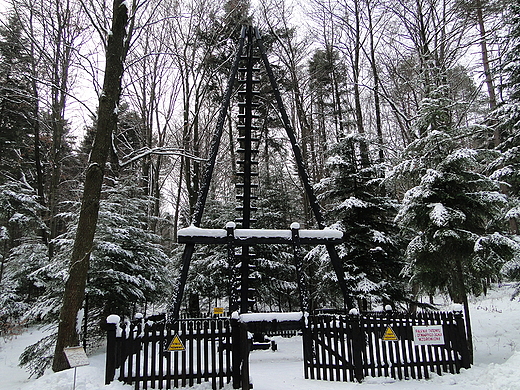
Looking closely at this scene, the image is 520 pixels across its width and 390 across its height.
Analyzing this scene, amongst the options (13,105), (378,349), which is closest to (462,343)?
(378,349)

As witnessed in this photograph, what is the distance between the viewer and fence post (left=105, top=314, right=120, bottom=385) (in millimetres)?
6027

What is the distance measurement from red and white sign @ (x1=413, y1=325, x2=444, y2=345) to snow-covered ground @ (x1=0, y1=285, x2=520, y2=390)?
64 centimetres

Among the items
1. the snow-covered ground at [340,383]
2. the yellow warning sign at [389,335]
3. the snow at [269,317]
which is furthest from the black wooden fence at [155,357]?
the yellow warning sign at [389,335]

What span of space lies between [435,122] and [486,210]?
2580mm

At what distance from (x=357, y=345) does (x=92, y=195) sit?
6350mm

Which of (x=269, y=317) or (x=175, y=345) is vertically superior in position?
(x=269, y=317)

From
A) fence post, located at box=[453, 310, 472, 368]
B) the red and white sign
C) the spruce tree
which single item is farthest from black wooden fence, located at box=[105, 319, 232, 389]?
the spruce tree

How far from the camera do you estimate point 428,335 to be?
7.04 meters

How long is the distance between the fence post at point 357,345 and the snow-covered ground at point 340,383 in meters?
0.23

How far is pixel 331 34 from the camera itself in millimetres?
20297

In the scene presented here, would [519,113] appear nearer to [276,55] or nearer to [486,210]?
[486,210]

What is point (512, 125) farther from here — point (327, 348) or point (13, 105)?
point (13, 105)

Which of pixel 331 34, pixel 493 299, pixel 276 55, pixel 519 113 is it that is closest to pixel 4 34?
pixel 276 55

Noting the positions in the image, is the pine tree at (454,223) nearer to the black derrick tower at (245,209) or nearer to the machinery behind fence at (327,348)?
the machinery behind fence at (327,348)
